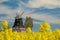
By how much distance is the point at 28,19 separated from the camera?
66.2m

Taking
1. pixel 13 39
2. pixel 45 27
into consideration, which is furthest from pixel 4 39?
pixel 45 27

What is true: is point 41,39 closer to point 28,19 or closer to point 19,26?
point 19,26

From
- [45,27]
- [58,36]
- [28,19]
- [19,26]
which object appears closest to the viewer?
[58,36]

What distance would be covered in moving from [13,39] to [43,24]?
282cm

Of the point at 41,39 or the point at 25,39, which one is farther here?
the point at 25,39

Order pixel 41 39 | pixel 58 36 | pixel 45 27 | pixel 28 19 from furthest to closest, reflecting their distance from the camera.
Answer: pixel 28 19, pixel 45 27, pixel 58 36, pixel 41 39

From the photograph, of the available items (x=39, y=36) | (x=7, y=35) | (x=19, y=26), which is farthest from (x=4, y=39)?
(x=19, y=26)

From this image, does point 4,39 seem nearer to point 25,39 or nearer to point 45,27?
point 25,39

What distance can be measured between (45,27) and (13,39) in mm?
2732

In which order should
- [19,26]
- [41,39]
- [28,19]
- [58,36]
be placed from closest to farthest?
1. [41,39]
2. [58,36]
3. [19,26]
4. [28,19]

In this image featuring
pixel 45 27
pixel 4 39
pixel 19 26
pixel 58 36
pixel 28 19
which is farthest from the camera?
pixel 28 19

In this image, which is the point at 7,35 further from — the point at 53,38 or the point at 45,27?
the point at 45,27

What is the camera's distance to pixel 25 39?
8.86 m

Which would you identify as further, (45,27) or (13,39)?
(45,27)
